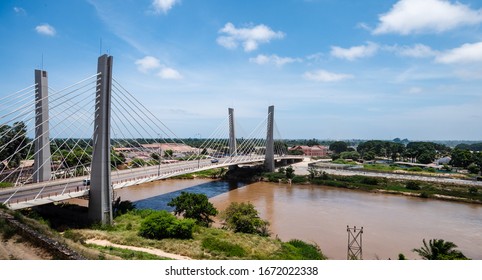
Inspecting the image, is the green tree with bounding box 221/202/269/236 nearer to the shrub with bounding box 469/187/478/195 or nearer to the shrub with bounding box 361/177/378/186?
the shrub with bounding box 361/177/378/186

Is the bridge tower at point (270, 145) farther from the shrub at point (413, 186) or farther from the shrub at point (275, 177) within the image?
the shrub at point (413, 186)

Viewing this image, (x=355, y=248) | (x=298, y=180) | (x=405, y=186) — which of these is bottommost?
(x=355, y=248)

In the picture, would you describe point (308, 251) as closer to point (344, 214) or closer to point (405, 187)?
point (344, 214)

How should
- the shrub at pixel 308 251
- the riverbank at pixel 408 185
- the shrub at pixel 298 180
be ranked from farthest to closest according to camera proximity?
the shrub at pixel 298 180 < the riverbank at pixel 408 185 < the shrub at pixel 308 251

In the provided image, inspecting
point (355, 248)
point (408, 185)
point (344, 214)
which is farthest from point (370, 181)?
point (355, 248)

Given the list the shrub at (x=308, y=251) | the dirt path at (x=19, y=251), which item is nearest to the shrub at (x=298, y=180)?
the shrub at (x=308, y=251)

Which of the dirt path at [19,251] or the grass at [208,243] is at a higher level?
the dirt path at [19,251]
